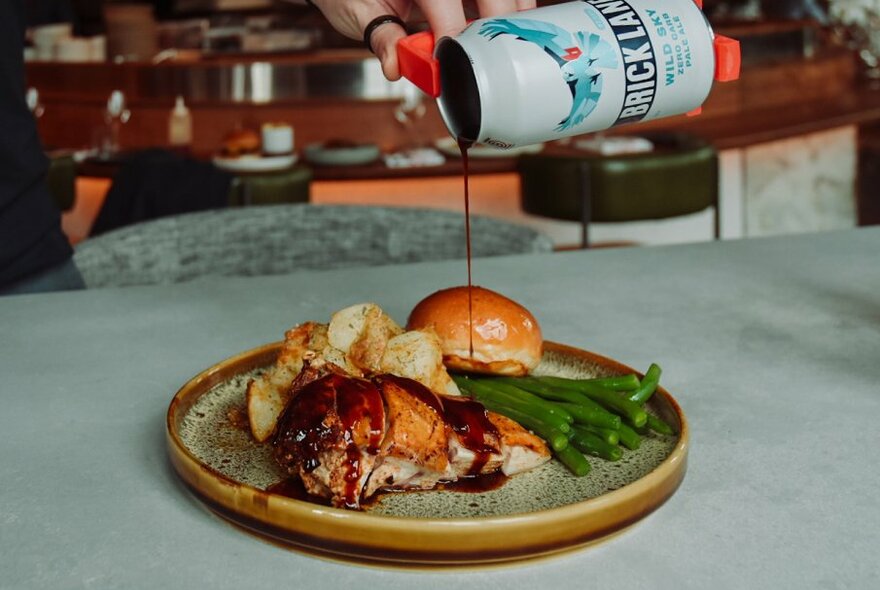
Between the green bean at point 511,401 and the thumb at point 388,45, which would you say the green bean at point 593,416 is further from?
the thumb at point 388,45

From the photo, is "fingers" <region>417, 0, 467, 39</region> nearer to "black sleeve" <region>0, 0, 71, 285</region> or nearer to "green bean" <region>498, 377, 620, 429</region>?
"green bean" <region>498, 377, 620, 429</region>

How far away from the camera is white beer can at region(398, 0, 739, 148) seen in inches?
37.7

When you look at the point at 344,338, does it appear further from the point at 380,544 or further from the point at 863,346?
the point at 863,346

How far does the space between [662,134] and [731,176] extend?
1.01 m

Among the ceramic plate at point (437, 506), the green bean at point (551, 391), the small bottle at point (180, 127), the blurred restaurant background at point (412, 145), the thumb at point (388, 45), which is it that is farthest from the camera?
the small bottle at point (180, 127)

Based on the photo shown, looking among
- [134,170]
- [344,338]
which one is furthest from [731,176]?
[344,338]

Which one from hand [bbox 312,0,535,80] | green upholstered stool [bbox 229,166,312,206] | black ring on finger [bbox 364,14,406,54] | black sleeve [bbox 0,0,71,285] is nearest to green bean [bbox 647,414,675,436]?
hand [bbox 312,0,535,80]

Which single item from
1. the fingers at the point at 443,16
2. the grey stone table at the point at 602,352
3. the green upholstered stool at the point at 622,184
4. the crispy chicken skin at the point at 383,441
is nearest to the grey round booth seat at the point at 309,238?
the grey stone table at the point at 602,352

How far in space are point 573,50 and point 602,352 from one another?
513 mm

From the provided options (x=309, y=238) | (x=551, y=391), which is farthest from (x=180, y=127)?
(x=551, y=391)

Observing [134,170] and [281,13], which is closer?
[134,170]

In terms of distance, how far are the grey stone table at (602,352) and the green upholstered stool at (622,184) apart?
228cm

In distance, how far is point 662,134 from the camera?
473 cm

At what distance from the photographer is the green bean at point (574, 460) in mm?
943
